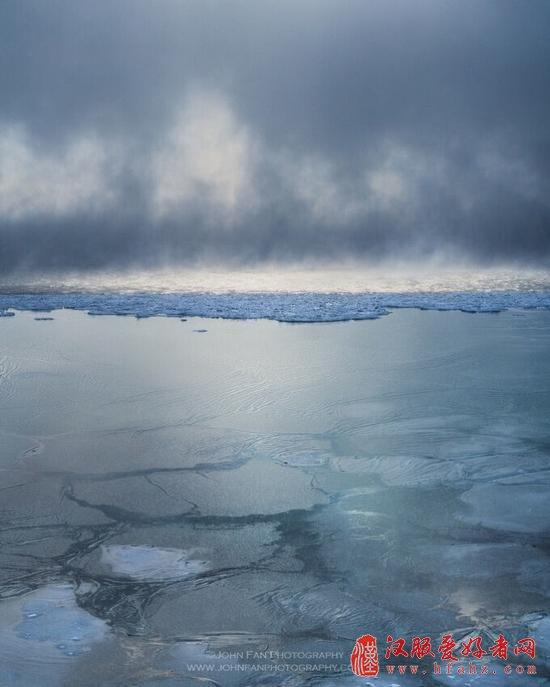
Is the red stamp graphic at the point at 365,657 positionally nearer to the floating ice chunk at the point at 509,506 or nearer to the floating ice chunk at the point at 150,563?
the floating ice chunk at the point at 150,563

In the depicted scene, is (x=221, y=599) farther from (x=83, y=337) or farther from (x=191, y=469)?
(x=83, y=337)

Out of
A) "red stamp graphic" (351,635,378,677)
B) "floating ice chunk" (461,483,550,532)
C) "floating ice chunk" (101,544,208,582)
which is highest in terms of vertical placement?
"floating ice chunk" (461,483,550,532)

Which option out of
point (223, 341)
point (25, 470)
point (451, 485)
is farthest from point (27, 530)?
point (223, 341)

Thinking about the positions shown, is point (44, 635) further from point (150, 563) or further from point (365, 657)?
point (365, 657)

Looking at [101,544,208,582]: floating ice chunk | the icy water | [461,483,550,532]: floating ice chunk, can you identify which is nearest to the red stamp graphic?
the icy water

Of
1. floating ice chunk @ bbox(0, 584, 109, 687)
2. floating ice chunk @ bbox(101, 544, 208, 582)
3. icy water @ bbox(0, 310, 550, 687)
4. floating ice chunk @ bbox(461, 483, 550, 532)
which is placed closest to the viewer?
floating ice chunk @ bbox(0, 584, 109, 687)

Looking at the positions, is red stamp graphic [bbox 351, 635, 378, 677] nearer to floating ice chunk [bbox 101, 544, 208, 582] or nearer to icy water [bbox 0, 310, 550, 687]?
icy water [bbox 0, 310, 550, 687]

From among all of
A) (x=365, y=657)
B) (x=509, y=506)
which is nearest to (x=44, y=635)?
(x=365, y=657)
